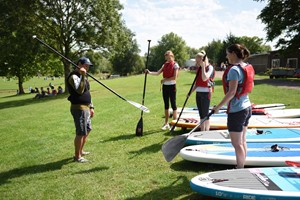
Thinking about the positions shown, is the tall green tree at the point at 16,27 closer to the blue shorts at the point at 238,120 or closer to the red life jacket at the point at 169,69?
the red life jacket at the point at 169,69

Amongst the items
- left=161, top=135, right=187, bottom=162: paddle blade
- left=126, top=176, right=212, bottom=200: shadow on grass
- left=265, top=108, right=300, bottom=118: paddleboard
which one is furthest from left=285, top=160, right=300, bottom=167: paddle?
left=265, top=108, right=300, bottom=118: paddleboard

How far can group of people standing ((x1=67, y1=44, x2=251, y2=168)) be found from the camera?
3924 mm

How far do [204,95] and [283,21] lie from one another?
2641 cm

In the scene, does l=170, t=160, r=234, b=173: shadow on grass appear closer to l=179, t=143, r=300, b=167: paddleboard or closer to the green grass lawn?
the green grass lawn

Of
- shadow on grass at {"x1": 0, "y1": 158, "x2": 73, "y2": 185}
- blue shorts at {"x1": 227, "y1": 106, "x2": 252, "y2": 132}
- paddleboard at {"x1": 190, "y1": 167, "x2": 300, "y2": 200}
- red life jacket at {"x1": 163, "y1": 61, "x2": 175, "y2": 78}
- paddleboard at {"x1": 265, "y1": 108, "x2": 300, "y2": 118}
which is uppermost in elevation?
red life jacket at {"x1": 163, "y1": 61, "x2": 175, "y2": 78}

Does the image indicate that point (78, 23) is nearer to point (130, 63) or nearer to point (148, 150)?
point (148, 150)

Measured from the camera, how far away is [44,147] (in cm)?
706

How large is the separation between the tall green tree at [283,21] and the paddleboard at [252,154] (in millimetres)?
26387

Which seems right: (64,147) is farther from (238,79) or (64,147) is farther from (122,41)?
(122,41)

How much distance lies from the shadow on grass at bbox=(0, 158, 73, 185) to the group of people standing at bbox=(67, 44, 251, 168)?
386 millimetres

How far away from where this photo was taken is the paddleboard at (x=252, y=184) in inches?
134

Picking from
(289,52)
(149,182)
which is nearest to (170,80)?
(149,182)

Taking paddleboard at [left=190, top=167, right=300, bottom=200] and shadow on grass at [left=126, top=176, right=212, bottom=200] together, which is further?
shadow on grass at [left=126, top=176, right=212, bottom=200]

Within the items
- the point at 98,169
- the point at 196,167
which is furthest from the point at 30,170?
the point at 196,167
